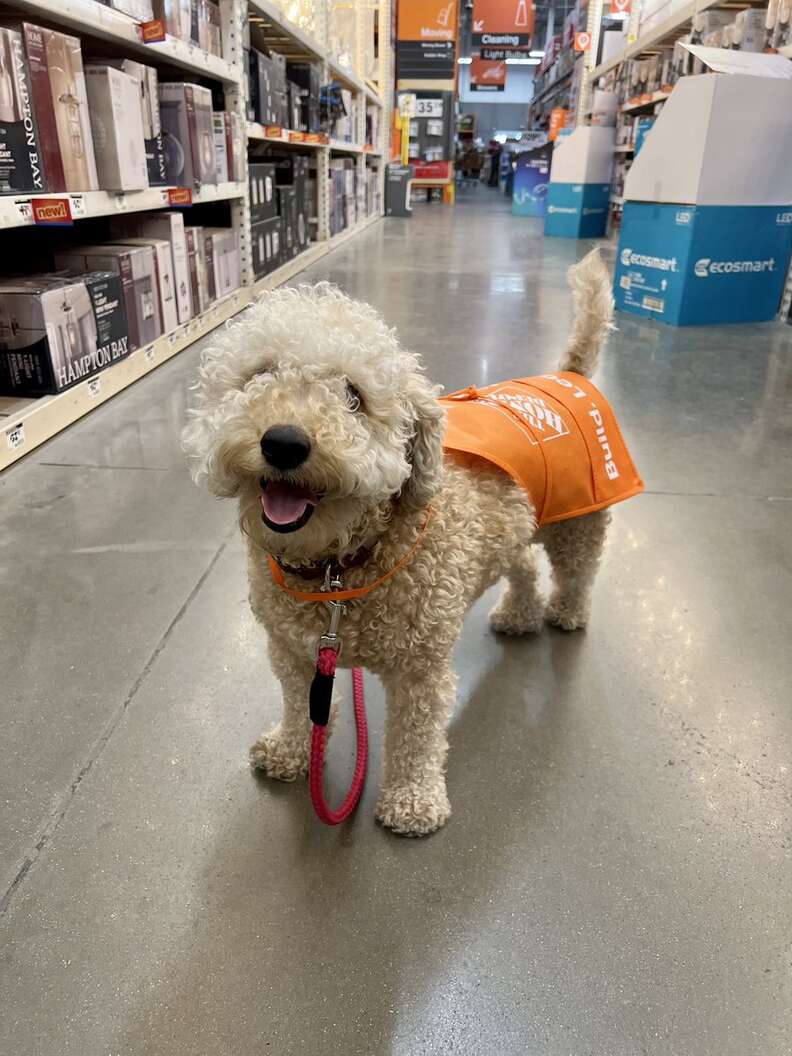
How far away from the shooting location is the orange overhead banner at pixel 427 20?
1345 cm

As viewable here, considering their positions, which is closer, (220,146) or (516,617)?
(516,617)

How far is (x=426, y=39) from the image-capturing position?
45.7 feet

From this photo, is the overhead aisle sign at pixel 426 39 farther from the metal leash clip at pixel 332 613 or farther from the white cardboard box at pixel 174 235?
the metal leash clip at pixel 332 613

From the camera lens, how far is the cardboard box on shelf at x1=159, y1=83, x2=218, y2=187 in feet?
10.5

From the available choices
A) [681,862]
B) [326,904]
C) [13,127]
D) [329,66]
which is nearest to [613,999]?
[681,862]

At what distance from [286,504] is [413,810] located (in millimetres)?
570

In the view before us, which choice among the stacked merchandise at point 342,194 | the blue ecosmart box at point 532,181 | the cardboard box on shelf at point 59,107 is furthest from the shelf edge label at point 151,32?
the blue ecosmart box at point 532,181

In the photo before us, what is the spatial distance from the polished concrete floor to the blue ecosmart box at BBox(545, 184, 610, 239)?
25.5 ft

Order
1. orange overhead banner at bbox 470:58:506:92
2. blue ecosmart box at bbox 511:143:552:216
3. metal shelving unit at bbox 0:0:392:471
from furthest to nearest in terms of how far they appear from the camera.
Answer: orange overhead banner at bbox 470:58:506:92 → blue ecosmart box at bbox 511:143:552:216 → metal shelving unit at bbox 0:0:392:471

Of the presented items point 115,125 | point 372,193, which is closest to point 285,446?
point 115,125

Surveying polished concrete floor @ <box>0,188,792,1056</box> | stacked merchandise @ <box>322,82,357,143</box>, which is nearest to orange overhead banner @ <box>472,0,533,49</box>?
stacked merchandise @ <box>322,82,357,143</box>

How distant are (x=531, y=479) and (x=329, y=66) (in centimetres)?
680

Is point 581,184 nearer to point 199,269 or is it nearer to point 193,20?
point 193,20

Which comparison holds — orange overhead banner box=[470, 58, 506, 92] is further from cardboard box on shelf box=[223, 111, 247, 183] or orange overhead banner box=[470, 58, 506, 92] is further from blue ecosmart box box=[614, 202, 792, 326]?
cardboard box on shelf box=[223, 111, 247, 183]
